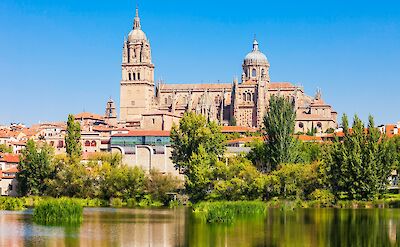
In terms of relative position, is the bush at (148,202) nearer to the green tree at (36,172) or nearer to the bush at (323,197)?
the green tree at (36,172)

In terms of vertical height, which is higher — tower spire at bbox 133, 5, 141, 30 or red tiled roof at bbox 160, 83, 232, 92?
tower spire at bbox 133, 5, 141, 30

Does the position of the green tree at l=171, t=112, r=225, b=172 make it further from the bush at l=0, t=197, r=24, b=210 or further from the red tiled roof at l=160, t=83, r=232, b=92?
the red tiled roof at l=160, t=83, r=232, b=92

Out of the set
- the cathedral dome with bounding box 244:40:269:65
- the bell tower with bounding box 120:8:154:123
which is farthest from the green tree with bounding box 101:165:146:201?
the cathedral dome with bounding box 244:40:269:65

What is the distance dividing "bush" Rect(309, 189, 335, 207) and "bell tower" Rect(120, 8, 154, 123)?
2929 inches

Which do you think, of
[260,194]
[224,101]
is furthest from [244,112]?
[260,194]

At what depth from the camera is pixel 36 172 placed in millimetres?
63469

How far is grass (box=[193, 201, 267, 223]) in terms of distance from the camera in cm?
3981

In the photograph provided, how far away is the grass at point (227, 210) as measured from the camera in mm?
39812

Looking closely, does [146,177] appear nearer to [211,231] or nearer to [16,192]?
[16,192]

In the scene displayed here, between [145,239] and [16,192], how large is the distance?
37.2 m

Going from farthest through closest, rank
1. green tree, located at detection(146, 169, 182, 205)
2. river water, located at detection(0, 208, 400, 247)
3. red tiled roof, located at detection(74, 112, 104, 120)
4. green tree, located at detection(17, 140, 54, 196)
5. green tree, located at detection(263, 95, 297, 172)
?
1. red tiled roof, located at detection(74, 112, 104, 120)
2. green tree, located at detection(17, 140, 54, 196)
3. green tree, located at detection(146, 169, 182, 205)
4. green tree, located at detection(263, 95, 297, 172)
5. river water, located at detection(0, 208, 400, 247)

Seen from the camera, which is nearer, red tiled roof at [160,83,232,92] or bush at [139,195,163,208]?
bush at [139,195,163,208]

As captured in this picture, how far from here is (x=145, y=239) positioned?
108 ft

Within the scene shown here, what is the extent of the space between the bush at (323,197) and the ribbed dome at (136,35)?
7672cm
